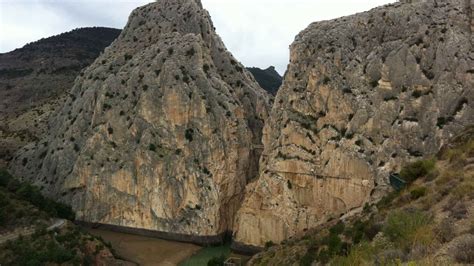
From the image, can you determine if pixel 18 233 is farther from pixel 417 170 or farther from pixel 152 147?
pixel 417 170

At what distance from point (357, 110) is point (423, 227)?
2984 cm

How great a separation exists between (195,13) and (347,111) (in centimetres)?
3566

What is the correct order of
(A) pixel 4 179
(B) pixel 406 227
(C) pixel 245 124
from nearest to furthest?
(B) pixel 406 227
(A) pixel 4 179
(C) pixel 245 124

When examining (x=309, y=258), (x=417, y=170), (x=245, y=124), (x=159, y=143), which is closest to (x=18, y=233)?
(x=159, y=143)

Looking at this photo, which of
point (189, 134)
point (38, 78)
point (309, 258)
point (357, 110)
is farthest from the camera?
point (38, 78)

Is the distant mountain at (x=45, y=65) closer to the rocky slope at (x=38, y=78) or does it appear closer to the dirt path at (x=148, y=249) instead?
the rocky slope at (x=38, y=78)

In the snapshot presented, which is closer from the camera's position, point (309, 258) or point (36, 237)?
point (309, 258)

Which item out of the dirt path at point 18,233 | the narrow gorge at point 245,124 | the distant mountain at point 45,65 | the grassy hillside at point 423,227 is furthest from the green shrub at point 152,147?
the distant mountain at point 45,65

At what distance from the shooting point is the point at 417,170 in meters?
22.5

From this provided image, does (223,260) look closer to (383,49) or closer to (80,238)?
(80,238)

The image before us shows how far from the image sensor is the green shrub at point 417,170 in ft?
72.3

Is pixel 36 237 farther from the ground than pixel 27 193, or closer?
closer

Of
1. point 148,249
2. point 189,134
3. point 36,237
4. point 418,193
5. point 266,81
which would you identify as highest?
point 266,81

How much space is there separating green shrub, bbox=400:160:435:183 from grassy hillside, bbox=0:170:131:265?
83.7ft
